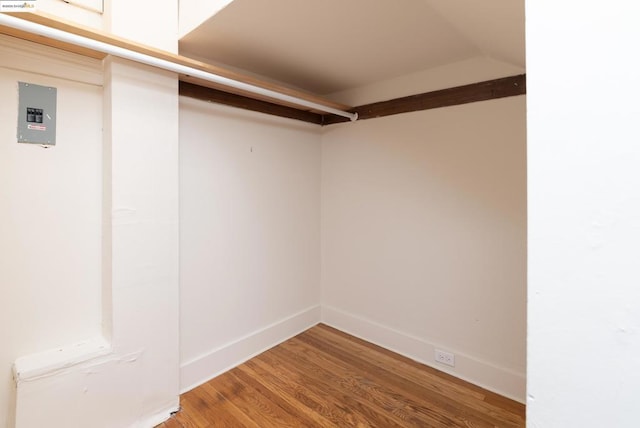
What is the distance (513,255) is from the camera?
1.96 metres

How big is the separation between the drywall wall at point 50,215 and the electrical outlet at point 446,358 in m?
2.34

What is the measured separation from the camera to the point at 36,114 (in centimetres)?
148

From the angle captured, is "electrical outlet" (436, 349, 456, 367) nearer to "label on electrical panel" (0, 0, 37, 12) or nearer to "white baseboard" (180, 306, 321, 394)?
"white baseboard" (180, 306, 321, 394)

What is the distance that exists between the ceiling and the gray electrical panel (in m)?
0.83

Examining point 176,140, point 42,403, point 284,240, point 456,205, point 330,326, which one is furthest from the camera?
point 330,326

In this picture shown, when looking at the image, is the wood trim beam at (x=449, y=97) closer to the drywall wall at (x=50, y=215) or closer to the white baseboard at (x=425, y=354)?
the white baseboard at (x=425, y=354)

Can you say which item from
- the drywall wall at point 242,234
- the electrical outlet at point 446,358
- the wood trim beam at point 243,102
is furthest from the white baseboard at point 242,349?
the wood trim beam at point 243,102

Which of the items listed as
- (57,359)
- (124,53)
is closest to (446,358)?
(57,359)

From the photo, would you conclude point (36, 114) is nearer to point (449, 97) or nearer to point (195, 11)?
point (195, 11)

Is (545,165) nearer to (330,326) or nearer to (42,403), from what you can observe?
(42,403)

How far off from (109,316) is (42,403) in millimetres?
441

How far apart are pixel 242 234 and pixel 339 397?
1385mm

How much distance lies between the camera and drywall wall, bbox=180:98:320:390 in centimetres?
208

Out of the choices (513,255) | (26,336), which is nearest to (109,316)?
(26,336)
